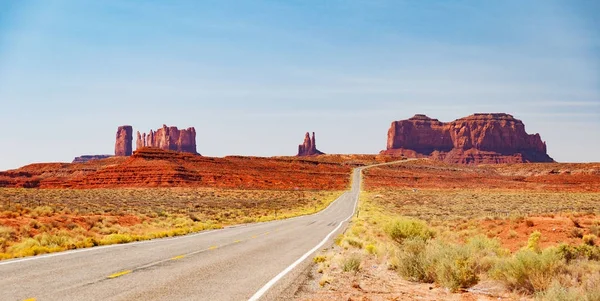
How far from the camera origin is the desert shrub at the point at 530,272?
8.73 m

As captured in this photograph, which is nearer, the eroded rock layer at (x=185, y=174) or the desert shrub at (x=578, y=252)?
the desert shrub at (x=578, y=252)

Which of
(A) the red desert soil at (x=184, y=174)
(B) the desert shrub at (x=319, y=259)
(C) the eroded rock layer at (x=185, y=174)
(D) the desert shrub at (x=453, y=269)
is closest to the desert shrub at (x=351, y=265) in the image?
(B) the desert shrub at (x=319, y=259)

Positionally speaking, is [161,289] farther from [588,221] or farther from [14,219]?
[588,221]

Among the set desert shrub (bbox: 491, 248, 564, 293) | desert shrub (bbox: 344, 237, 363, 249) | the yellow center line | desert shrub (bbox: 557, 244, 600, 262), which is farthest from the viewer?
desert shrub (bbox: 344, 237, 363, 249)

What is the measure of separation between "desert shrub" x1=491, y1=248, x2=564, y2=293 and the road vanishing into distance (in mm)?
4515

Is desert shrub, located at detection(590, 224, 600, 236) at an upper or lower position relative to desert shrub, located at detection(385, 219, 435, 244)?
lower

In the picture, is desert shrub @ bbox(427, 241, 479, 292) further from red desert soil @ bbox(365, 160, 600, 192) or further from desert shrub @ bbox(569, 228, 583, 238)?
red desert soil @ bbox(365, 160, 600, 192)

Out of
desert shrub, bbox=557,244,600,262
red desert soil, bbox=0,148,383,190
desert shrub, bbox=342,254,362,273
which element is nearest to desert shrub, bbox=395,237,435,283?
desert shrub, bbox=342,254,362,273

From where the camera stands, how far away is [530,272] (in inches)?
352

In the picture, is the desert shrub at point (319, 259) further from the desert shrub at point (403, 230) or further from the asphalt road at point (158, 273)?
the desert shrub at point (403, 230)

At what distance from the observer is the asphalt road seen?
8414mm

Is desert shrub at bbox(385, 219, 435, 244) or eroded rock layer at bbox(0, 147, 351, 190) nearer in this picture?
desert shrub at bbox(385, 219, 435, 244)

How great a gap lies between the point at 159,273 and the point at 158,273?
0.07ft

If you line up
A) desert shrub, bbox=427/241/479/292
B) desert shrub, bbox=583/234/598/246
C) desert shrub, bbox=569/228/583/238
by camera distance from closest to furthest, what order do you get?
1. desert shrub, bbox=427/241/479/292
2. desert shrub, bbox=583/234/598/246
3. desert shrub, bbox=569/228/583/238
